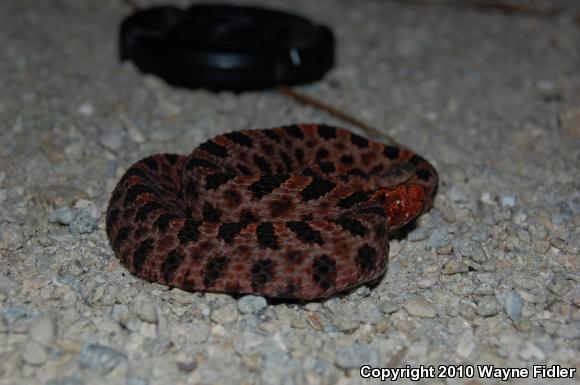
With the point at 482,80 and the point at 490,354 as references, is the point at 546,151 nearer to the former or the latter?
the point at 482,80

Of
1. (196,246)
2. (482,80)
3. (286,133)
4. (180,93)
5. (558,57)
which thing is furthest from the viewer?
(558,57)

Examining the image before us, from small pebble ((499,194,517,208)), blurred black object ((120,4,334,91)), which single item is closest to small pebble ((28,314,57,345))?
small pebble ((499,194,517,208))

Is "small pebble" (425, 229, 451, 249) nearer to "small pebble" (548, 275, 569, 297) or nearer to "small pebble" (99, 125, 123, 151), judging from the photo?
"small pebble" (548, 275, 569, 297)

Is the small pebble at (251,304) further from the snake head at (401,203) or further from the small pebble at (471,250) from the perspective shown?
the small pebble at (471,250)

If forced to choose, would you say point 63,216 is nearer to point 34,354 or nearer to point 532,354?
point 34,354

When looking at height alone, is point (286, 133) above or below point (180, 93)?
above

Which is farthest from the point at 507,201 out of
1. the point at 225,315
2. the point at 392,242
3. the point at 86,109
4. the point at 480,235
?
the point at 86,109

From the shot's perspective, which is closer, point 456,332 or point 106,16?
point 456,332

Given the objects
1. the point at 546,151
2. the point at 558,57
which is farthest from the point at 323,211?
the point at 558,57
